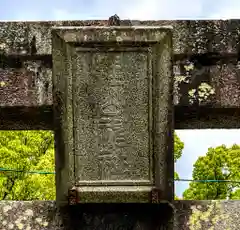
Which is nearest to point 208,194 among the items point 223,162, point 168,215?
point 223,162

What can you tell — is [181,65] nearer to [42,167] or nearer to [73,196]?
[73,196]

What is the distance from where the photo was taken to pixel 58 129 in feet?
8.51

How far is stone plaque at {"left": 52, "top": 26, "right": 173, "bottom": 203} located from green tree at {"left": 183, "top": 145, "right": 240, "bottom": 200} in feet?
49.6

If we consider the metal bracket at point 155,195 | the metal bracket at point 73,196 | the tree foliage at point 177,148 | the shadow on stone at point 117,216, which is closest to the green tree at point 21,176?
the tree foliage at point 177,148

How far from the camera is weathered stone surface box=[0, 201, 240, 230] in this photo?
279 centimetres

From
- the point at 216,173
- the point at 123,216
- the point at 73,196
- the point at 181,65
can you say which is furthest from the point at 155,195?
the point at 216,173

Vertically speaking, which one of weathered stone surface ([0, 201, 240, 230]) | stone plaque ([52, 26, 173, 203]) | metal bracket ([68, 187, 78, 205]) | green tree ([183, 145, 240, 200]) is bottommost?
green tree ([183, 145, 240, 200])

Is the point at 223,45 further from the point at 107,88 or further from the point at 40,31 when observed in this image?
the point at 40,31

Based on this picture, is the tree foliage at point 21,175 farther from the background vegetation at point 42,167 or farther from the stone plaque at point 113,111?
the stone plaque at point 113,111

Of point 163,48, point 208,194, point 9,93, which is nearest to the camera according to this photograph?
point 163,48

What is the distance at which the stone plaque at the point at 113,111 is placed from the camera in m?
2.54

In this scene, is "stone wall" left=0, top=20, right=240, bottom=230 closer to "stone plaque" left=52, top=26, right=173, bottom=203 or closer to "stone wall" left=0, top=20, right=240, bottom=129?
"stone wall" left=0, top=20, right=240, bottom=129

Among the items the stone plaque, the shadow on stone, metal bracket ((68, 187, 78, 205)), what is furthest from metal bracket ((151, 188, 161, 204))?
metal bracket ((68, 187, 78, 205))

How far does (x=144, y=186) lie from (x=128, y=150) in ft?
0.66
